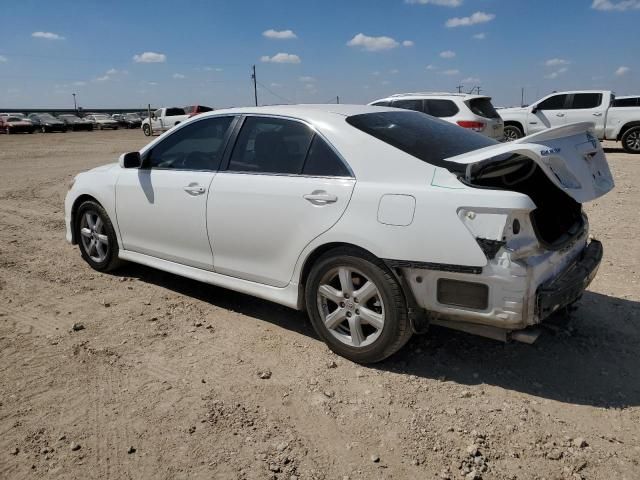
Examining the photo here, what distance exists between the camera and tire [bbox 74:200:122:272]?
497 centimetres

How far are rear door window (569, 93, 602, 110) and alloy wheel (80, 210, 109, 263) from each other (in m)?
14.9

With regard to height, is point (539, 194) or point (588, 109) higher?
point (588, 109)

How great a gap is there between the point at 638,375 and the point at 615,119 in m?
14.4

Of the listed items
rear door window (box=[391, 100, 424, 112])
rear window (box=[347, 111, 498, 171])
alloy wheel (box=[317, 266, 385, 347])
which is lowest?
alloy wheel (box=[317, 266, 385, 347])

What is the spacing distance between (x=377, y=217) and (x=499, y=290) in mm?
783

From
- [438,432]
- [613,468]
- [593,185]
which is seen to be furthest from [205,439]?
[593,185]

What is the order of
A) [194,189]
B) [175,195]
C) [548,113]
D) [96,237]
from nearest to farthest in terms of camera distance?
[194,189] < [175,195] < [96,237] < [548,113]

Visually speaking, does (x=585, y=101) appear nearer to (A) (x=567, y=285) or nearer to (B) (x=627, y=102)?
(B) (x=627, y=102)

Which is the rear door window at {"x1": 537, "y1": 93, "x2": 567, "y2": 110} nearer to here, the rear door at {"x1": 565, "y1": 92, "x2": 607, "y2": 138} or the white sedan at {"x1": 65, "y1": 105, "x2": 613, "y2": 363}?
the rear door at {"x1": 565, "y1": 92, "x2": 607, "y2": 138}

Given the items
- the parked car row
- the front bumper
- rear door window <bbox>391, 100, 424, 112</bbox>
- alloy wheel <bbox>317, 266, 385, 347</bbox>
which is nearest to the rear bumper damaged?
the front bumper

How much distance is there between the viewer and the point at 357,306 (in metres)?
3.26

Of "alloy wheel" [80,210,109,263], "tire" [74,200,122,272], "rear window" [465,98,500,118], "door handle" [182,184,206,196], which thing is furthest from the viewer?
"rear window" [465,98,500,118]

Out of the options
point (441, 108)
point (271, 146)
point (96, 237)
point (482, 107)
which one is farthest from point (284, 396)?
point (482, 107)

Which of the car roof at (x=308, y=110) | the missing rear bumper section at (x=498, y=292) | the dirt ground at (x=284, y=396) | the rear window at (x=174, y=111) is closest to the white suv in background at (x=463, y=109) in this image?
the dirt ground at (x=284, y=396)
